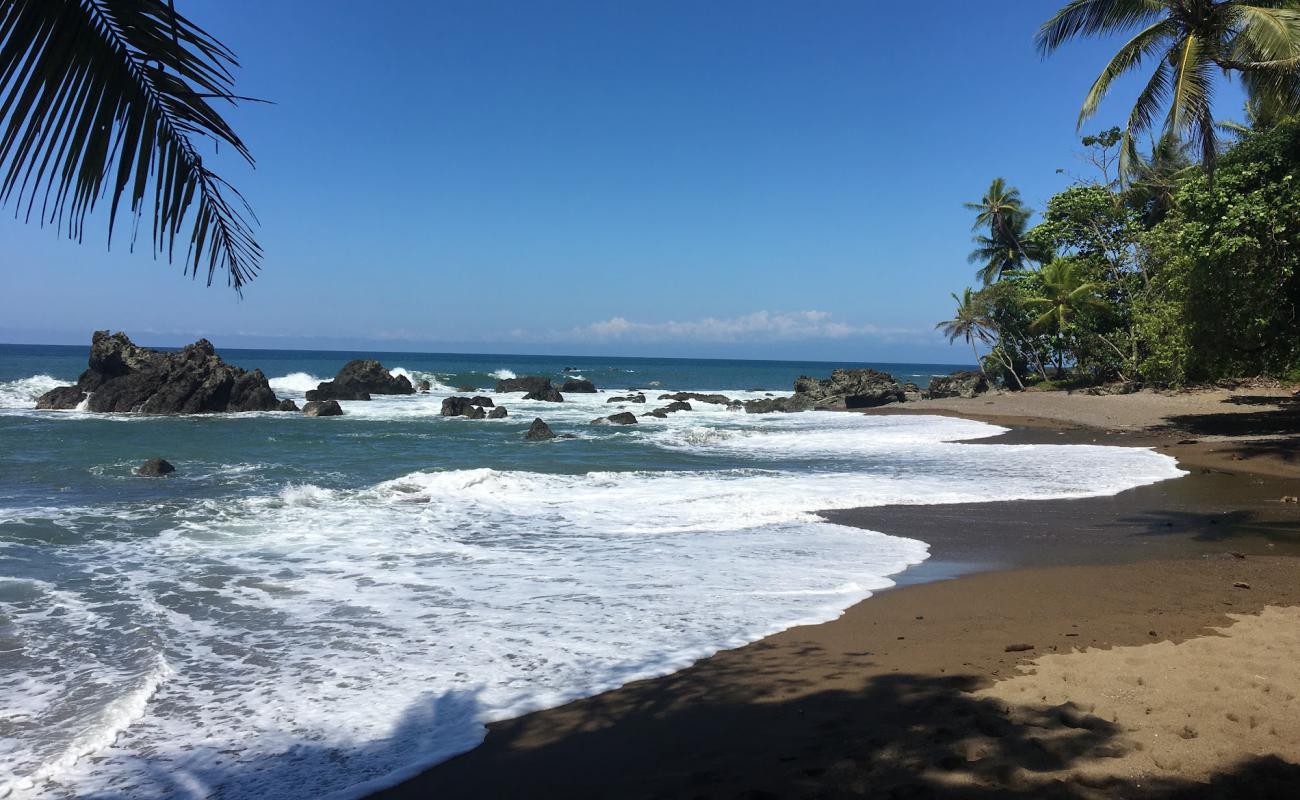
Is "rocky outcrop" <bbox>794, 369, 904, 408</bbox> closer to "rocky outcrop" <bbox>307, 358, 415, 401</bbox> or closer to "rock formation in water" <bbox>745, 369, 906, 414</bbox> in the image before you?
"rock formation in water" <bbox>745, 369, 906, 414</bbox>

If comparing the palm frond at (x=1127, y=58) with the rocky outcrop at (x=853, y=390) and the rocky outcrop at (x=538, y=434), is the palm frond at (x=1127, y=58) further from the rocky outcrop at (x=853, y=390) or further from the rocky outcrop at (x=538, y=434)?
the rocky outcrop at (x=853, y=390)

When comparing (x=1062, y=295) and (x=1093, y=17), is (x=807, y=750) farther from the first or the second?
(x=1062, y=295)

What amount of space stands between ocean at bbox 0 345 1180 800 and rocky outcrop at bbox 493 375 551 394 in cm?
2798

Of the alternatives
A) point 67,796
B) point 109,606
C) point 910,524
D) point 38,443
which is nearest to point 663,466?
point 910,524

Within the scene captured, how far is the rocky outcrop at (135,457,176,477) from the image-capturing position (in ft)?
54.5

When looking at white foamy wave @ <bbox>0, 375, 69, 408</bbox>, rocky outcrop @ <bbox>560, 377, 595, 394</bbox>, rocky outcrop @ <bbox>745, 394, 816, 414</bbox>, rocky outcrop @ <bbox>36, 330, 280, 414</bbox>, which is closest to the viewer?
rocky outcrop @ <bbox>36, 330, 280, 414</bbox>

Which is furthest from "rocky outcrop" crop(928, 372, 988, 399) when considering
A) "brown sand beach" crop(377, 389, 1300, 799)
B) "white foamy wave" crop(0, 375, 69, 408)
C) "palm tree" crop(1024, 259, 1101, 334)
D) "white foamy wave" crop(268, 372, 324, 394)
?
"white foamy wave" crop(0, 375, 69, 408)

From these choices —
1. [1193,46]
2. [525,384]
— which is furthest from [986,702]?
[525,384]

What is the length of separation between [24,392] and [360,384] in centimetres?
1599

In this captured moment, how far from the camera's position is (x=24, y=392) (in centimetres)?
3903

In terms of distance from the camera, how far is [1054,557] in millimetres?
8961

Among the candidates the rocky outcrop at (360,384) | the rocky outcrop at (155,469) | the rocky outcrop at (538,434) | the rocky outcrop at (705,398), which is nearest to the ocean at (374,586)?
the rocky outcrop at (155,469)

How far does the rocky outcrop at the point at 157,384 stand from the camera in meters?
32.0

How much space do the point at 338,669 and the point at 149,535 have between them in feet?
21.9
